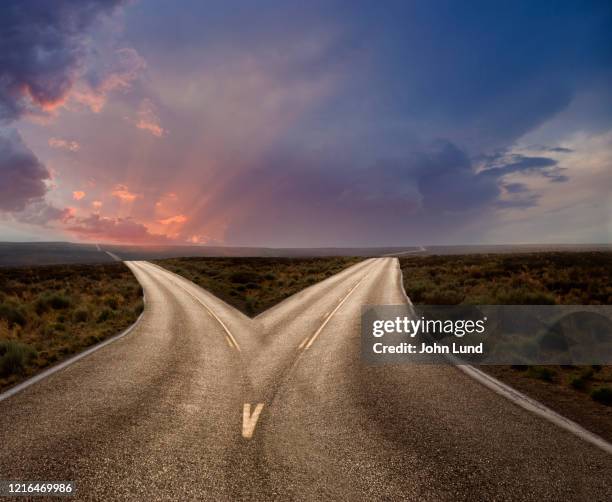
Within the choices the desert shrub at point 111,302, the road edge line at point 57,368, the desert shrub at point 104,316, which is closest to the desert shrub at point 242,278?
the desert shrub at point 111,302

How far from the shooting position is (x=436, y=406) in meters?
7.48

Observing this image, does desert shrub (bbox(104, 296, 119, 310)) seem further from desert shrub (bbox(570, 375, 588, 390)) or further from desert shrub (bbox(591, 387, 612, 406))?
desert shrub (bbox(591, 387, 612, 406))

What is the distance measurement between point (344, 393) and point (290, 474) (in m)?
3.27

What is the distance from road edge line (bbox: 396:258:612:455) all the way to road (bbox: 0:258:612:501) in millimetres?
240

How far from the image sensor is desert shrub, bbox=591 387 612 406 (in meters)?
8.05

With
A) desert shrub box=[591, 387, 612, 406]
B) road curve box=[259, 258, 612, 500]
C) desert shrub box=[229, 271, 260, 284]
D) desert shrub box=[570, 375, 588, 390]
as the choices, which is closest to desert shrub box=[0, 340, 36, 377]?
road curve box=[259, 258, 612, 500]

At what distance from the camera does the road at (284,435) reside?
4.93 m

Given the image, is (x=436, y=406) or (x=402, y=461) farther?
(x=436, y=406)

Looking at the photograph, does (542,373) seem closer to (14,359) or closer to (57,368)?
(57,368)

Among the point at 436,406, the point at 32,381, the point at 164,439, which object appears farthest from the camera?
the point at 32,381

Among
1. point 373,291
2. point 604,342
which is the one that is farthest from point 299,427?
point 373,291

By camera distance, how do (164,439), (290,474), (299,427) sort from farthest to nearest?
1. (299,427)
2. (164,439)
3. (290,474)

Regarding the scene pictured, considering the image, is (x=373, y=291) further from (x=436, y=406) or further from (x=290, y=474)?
(x=290, y=474)

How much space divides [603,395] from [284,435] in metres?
7.34
